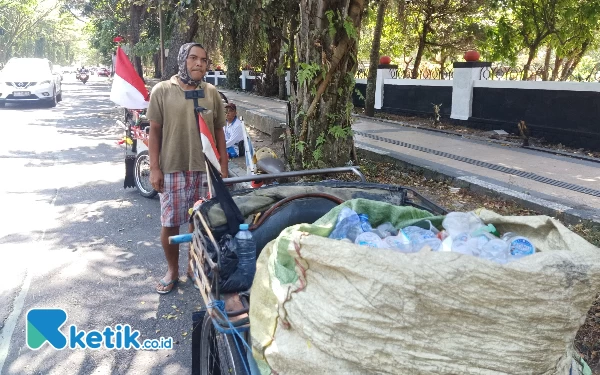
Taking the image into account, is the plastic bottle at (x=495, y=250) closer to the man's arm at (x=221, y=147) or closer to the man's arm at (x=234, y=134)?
the man's arm at (x=221, y=147)

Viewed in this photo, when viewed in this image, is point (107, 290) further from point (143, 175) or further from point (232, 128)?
point (232, 128)

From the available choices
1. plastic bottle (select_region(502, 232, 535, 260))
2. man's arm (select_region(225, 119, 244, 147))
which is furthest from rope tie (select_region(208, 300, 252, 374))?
man's arm (select_region(225, 119, 244, 147))

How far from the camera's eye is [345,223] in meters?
2.14

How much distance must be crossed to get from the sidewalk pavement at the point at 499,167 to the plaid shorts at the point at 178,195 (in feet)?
11.5

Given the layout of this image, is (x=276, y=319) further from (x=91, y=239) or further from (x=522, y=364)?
(x=91, y=239)

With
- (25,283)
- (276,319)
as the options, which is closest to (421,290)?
(276,319)

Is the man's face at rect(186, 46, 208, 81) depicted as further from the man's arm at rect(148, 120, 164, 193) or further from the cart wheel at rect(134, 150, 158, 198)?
the cart wheel at rect(134, 150, 158, 198)

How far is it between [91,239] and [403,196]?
3675mm

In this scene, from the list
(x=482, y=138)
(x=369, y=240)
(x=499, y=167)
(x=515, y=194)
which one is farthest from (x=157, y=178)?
(x=482, y=138)

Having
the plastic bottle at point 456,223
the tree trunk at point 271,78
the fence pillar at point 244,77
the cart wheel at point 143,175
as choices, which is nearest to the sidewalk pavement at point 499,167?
the plastic bottle at point 456,223

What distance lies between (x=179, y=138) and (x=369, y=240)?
224 cm

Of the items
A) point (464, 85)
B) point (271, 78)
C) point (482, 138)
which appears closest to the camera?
point (482, 138)

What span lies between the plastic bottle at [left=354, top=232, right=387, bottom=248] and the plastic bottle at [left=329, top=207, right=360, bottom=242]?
0.07m

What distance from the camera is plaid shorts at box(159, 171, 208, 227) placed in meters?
3.90
